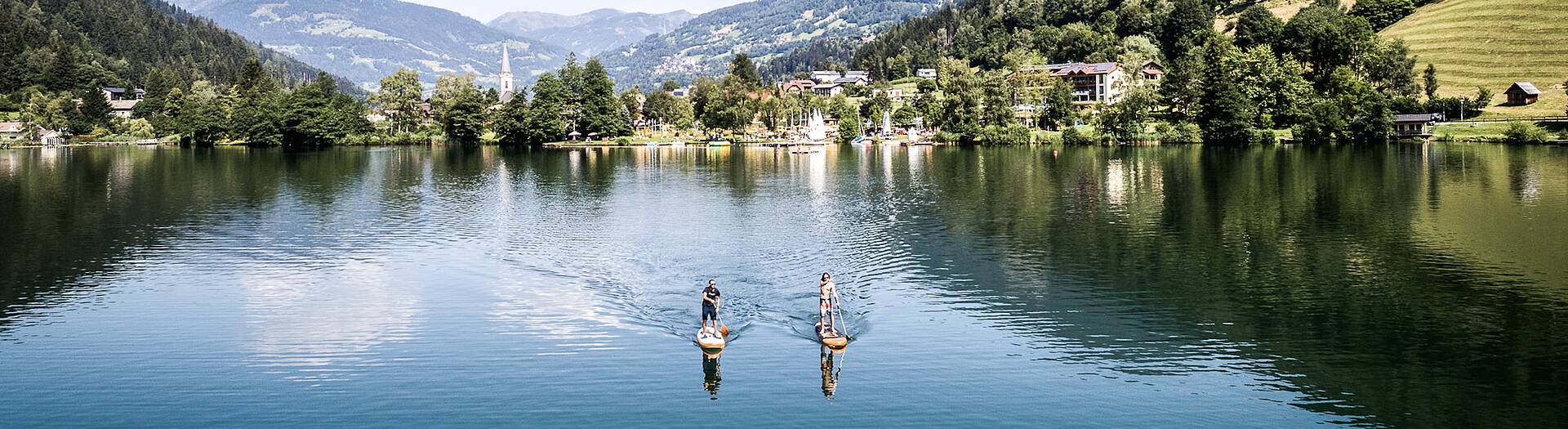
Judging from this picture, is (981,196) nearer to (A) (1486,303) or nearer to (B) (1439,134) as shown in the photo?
(A) (1486,303)

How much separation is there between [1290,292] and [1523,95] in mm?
138879

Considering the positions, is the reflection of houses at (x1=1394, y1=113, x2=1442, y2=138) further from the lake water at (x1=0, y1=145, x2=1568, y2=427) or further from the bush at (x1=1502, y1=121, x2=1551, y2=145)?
the lake water at (x1=0, y1=145, x2=1568, y2=427)

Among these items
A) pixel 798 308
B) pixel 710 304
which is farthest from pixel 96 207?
pixel 710 304

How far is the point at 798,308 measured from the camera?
38438 mm

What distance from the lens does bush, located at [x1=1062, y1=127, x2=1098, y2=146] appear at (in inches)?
6191

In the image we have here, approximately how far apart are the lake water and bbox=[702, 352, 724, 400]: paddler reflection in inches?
5.2

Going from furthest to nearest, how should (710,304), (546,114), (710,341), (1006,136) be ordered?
(546,114)
(1006,136)
(710,304)
(710,341)

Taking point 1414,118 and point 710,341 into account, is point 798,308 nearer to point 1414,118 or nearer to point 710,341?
point 710,341

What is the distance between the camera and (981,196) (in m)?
78.2

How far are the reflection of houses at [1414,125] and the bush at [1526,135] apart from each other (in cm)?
1023

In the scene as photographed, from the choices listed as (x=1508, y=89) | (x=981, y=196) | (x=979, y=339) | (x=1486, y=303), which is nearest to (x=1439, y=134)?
(x=1508, y=89)

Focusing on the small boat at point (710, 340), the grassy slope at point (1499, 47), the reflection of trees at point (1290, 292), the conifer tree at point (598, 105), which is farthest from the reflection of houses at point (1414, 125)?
the small boat at point (710, 340)

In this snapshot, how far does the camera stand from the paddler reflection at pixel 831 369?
2797 cm

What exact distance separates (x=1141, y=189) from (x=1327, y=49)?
344ft
